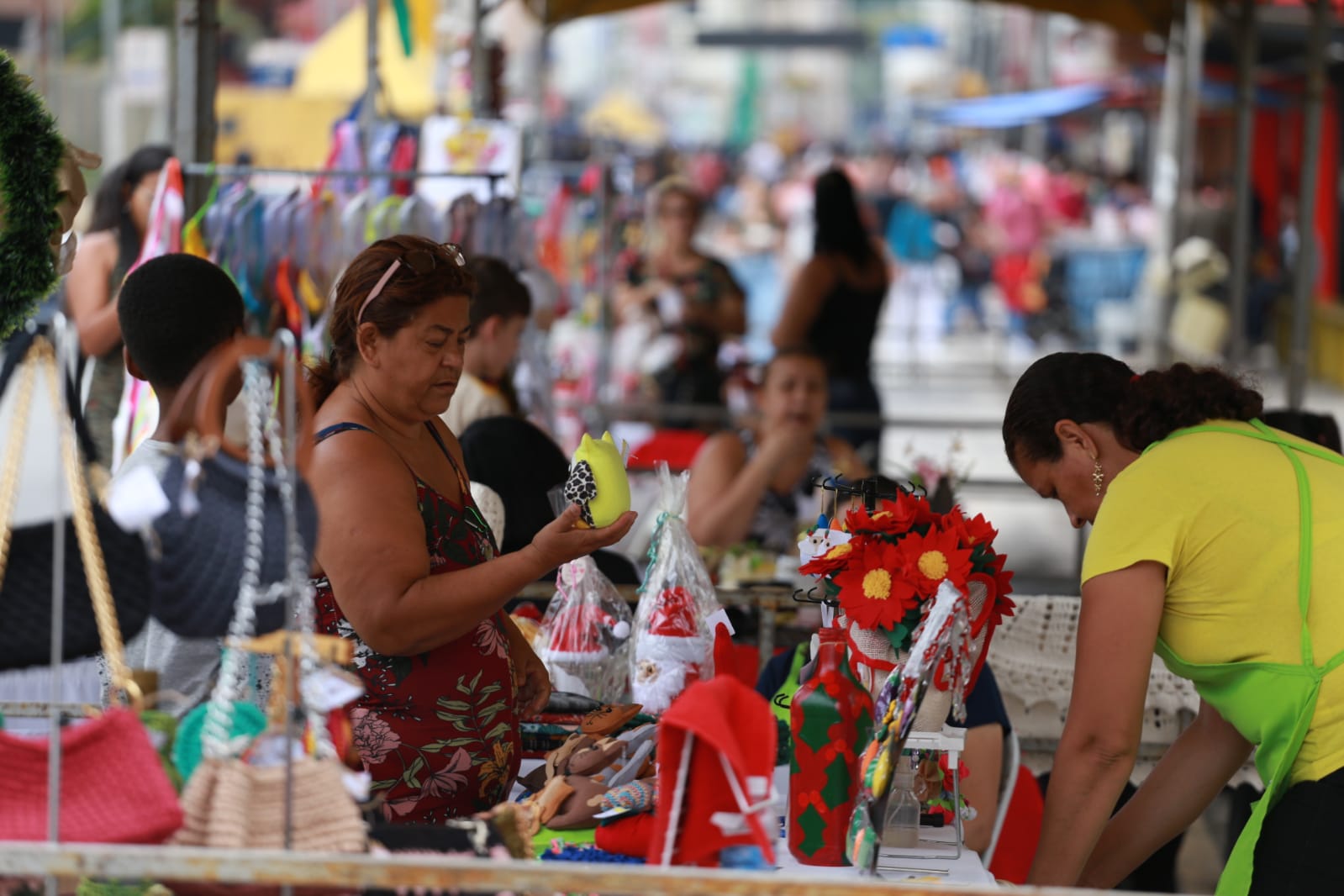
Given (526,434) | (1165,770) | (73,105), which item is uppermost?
(73,105)

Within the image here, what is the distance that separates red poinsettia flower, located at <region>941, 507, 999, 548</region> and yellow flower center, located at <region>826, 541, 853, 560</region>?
15cm

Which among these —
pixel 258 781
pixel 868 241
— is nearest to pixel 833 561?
pixel 258 781

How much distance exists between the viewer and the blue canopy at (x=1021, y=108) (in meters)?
18.1

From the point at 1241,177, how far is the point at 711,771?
6.50 meters

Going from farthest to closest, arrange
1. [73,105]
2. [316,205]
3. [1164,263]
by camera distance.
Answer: [73,105], [1164,263], [316,205]

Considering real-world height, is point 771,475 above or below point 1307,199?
below

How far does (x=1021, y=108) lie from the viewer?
19266mm


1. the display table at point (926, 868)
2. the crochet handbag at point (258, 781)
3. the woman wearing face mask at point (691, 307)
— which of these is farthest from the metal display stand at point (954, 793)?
the woman wearing face mask at point (691, 307)

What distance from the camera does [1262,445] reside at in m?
2.53

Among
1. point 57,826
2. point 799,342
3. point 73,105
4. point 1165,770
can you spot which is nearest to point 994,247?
point 73,105

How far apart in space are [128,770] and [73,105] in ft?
70.6

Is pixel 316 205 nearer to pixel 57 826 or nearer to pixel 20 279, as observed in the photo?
pixel 20 279

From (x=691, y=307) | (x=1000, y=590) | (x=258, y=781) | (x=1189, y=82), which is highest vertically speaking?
(x=1189, y=82)

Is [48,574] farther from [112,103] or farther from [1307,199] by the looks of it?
[112,103]
